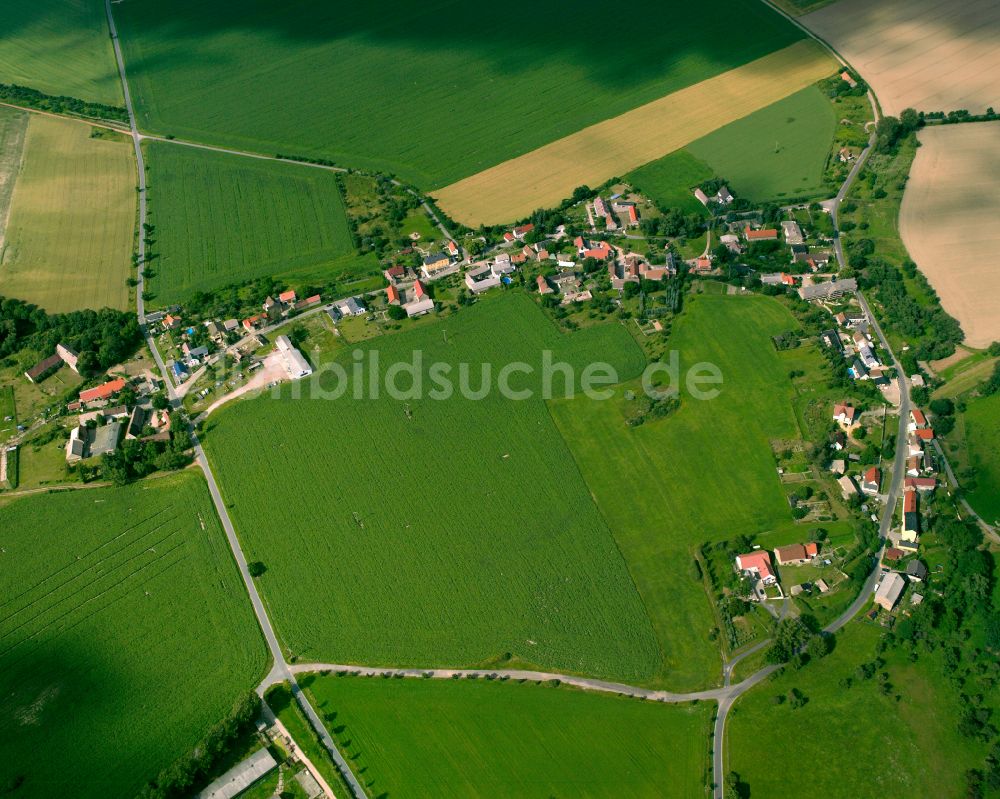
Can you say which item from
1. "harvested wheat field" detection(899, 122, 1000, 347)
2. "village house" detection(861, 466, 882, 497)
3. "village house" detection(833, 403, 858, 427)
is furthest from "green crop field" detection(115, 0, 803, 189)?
"village house" detection(861, 466, 882, 497)

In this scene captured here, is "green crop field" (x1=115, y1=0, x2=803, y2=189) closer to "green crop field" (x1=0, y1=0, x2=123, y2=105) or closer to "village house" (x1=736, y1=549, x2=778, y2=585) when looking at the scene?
"green crop field" (x1=0, y1=0, x2=123, y2=105)

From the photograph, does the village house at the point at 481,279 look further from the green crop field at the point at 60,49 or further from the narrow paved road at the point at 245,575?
the green crop field at the point at 60,49

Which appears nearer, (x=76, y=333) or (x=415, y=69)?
(x=76, y=333)

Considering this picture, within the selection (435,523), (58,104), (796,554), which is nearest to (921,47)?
(796,554)

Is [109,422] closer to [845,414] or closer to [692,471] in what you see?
[692,471]

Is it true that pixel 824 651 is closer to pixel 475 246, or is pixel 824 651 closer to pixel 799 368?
pixel 799 368
